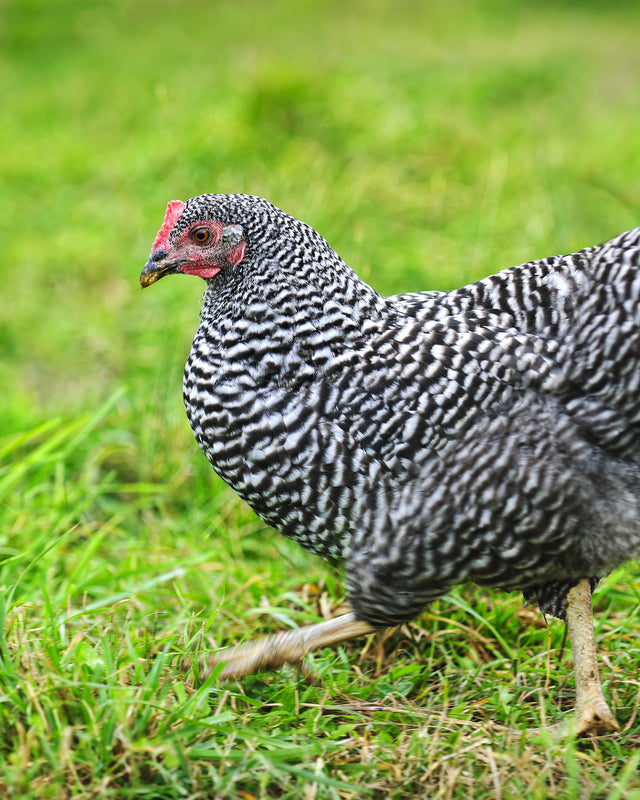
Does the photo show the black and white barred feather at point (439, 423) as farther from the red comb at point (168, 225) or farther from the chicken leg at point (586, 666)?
the red comb at point (168, 225)

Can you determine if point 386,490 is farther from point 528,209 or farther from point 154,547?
point 528,209

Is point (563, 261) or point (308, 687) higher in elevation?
point (563, 261)

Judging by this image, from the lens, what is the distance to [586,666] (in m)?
2.62

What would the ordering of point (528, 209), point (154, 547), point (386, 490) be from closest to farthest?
point (386, 490)
point (154, 547)
point (528, 209)

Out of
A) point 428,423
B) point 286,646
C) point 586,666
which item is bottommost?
point 286,646

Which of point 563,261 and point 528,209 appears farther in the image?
point 528,209

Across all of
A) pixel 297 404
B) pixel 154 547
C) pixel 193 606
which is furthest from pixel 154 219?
pixel 297 404

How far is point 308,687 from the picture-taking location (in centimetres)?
272

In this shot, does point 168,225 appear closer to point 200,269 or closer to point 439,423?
point 200,269

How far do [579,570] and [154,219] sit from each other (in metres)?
4.85

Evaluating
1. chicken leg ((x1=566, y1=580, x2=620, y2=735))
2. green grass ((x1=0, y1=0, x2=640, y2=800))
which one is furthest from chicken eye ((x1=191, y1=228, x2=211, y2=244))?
chicken leg ((x1=566, y1=580, x2=620, y2=735))

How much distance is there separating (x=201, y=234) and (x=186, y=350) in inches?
80.0

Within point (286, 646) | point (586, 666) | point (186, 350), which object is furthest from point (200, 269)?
point (186, 350)

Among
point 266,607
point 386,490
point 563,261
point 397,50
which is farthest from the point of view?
point 397,50
